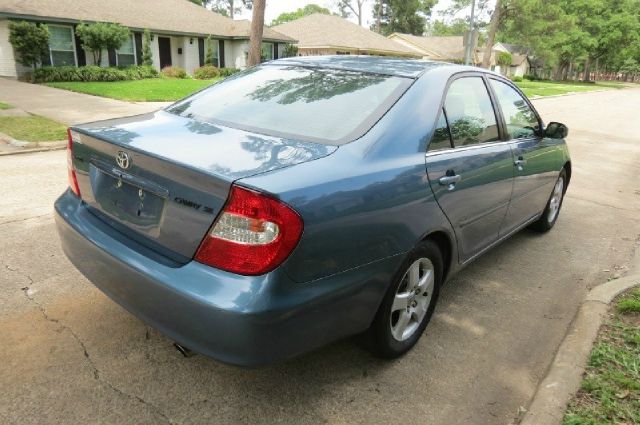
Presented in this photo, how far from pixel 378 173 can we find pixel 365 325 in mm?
749

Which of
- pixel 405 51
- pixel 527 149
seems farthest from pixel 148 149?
pixel 405 51

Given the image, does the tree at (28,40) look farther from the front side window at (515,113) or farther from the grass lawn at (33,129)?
the front side window at (515,113)

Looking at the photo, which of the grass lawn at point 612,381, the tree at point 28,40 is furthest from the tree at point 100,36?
the grass lawn at point 612,381

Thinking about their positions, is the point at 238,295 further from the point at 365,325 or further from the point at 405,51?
the point at 405,51

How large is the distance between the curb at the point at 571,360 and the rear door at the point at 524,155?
824mm

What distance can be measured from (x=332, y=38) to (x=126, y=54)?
17494 mm

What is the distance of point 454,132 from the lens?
3107 mm

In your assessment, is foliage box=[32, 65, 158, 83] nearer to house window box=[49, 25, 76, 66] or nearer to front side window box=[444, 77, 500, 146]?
house window box=[49, 25, 76, 66]

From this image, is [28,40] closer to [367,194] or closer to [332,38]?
[332,38]

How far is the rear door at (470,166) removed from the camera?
290cm

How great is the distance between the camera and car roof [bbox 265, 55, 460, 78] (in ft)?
10.3

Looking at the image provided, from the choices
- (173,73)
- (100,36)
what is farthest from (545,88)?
(100,36)

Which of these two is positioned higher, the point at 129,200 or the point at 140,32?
the point at 140,32

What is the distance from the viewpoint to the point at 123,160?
7.76 feet
